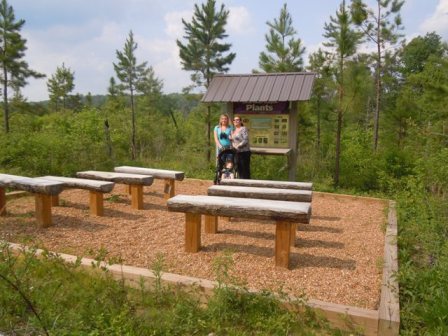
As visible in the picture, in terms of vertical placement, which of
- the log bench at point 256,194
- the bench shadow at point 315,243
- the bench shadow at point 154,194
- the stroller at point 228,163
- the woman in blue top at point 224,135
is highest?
the woman in blue top at point 224,135

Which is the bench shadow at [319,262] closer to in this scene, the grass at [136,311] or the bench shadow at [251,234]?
the bench shadow at [251,234]

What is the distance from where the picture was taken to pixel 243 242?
180 inches

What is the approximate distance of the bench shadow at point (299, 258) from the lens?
3.85m

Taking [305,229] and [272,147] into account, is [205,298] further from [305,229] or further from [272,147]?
[272,147]

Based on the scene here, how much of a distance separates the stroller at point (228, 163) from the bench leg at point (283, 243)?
3.22 m

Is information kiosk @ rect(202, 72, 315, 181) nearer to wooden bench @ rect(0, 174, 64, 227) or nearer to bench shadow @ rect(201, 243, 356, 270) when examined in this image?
bench shadow @ rect(201, 243, 356, 270)

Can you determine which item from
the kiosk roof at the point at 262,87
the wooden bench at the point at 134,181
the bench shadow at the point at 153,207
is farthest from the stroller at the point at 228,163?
the kiosk roof at the point at 262,87

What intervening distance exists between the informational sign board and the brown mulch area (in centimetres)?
217

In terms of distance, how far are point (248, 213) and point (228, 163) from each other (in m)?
3.22

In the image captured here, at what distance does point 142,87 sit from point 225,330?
20.0 m

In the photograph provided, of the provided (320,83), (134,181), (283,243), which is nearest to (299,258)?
(283,243)

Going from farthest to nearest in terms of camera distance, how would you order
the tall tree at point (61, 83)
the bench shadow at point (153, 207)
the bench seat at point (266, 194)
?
the tall tree at point (61, 83)
the bench shadow at point (153, 207)
the bench seat at point (266, 194)

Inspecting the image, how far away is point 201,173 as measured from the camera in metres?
10.4

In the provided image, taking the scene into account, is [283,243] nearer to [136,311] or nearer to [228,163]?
[136,311]
